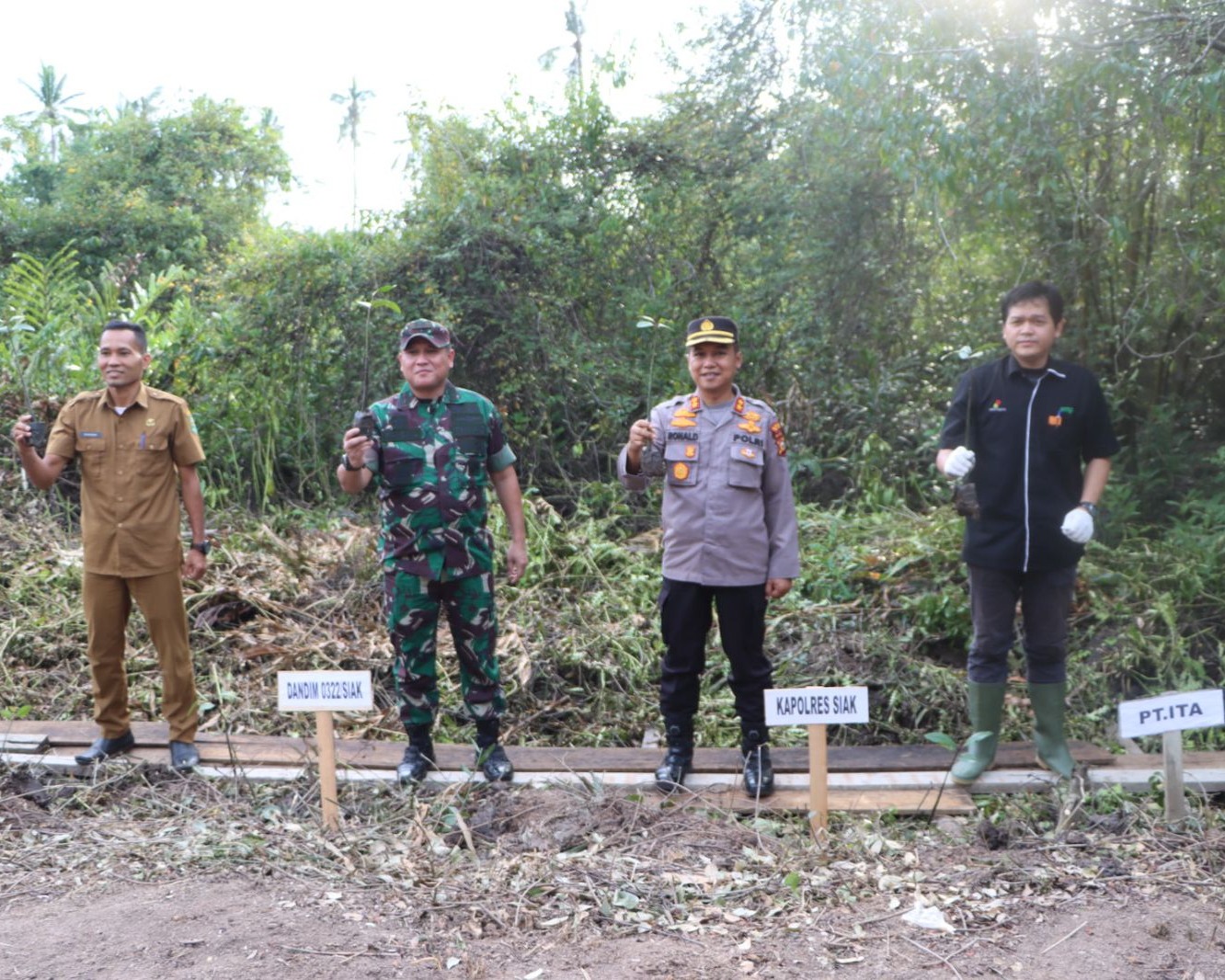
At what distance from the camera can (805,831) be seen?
4.03 m

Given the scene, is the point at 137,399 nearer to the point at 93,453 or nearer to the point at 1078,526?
the point at 93,453

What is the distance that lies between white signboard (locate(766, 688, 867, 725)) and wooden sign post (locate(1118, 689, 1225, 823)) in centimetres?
90

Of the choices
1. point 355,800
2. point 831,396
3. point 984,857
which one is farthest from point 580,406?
point 984,857

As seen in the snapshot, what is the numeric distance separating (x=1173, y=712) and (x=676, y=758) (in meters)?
1.76

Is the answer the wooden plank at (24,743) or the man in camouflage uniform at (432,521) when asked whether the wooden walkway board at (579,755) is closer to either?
the wooden plank at (24,743)

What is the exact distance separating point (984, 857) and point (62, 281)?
29.4 ft

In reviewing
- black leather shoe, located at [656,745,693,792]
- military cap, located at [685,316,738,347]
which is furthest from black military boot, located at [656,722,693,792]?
military cap, located at [685,316,738,347]

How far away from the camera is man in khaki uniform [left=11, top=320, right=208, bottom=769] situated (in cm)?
466

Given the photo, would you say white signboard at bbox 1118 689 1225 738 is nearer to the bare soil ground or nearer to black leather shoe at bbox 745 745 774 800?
the bare soil ground

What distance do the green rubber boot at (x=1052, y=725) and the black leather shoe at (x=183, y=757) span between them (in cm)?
339

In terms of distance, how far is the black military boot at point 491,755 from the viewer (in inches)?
175

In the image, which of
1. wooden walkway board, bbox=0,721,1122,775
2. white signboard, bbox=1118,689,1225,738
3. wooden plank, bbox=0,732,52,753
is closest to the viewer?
white signboard, bbox=1118,689,1225,738

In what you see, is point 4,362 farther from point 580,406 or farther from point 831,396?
point 831,396

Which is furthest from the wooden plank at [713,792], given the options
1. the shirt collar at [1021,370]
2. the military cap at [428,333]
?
the military cap at [428,333]
